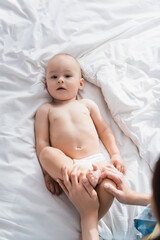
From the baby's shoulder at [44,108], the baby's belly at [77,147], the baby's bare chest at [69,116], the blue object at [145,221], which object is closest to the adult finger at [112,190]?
the blue object at [145,221]

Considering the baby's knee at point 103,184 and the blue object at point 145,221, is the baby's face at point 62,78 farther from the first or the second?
the blue object at point 145,221

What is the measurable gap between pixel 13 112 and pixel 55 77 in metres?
0.25

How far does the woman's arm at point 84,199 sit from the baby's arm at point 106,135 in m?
0.19

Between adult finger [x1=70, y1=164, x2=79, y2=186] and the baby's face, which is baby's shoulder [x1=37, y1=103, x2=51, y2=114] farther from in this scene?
adult finger [x1=70, y1=164, x2=79, y2=186]

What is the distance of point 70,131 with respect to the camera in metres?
1.49

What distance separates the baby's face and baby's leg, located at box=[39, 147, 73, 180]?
310 millimetres

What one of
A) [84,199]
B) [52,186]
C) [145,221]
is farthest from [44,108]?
[145,221]

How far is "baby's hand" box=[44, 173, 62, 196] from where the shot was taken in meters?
1.36

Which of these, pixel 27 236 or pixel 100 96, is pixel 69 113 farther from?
pixel 27 236

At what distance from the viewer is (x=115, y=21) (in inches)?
72.3

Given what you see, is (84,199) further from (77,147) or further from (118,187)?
(77,147)

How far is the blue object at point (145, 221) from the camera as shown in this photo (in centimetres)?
122

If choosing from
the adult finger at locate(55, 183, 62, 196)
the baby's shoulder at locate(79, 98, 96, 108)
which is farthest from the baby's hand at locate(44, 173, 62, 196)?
the baby's shoulder at locate(79, 98, 96, 108)

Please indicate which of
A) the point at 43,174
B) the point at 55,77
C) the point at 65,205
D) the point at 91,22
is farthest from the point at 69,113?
the point at 91,22
